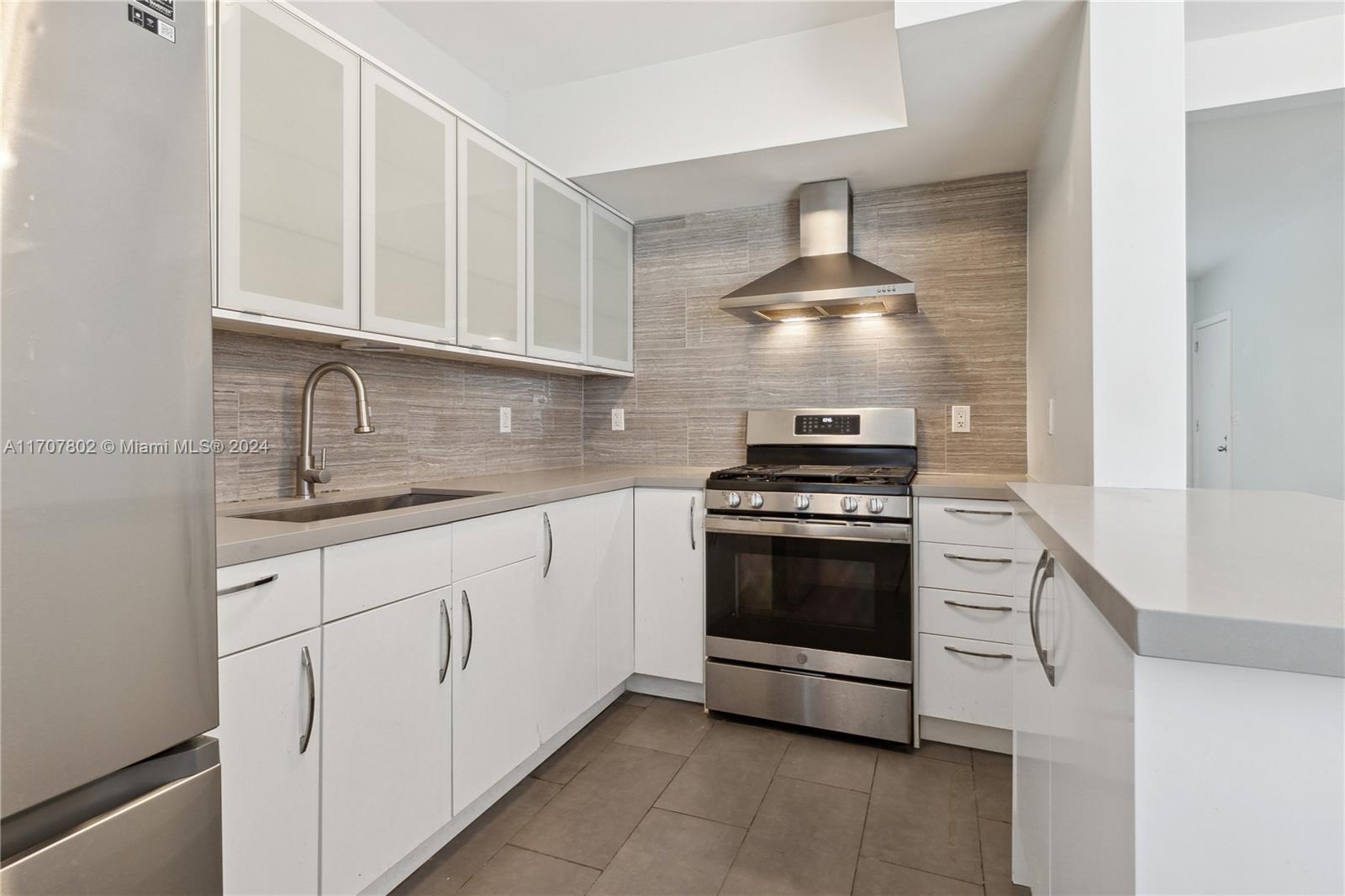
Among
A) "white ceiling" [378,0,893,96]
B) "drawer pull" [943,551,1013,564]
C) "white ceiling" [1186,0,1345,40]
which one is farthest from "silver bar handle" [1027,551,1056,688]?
"white ceiling" [1186,0,1345,40]

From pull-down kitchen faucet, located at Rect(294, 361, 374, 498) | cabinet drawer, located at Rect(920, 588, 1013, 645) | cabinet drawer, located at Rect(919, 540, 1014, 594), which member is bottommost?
cabinet drawer, located at Rect(920, 588, 1013, 645)

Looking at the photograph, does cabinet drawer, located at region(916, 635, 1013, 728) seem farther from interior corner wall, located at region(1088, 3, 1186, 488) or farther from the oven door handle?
interior corner wall, located at region(1088, 3, 1186, 488)

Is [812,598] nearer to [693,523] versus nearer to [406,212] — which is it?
[693,523]

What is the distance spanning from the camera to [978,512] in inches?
87.2

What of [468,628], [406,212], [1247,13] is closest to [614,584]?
[468,628]

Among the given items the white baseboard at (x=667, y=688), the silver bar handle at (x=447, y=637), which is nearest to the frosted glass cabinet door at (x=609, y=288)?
the white baseboard at (x=667, y=688)

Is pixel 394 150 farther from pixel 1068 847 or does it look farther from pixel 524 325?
pixel 1068 847

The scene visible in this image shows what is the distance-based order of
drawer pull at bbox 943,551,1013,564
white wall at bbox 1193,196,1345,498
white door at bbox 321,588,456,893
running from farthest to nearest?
1. white wall at bbox 1193,196,1345,498
2. drawer pull at bbox 943,551,1013,564
3. white door at bbox 321,588,456,893

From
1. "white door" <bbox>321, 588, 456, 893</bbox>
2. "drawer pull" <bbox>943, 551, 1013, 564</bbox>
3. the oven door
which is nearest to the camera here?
"white door" <bbox>321, 588, 456, 893</bbox>

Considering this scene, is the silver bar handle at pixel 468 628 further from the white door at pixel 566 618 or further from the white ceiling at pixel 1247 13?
the white ceiling at pixel 1247 13

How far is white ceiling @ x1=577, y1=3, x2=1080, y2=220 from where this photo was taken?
1.73 metres

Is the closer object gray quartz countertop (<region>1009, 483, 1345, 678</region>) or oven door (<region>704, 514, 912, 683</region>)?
gray quartz countertop (<region>1009, 483, 1345, 678</region>)

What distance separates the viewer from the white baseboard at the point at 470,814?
1.55 meters

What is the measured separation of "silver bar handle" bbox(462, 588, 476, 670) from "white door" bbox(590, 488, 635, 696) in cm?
70
